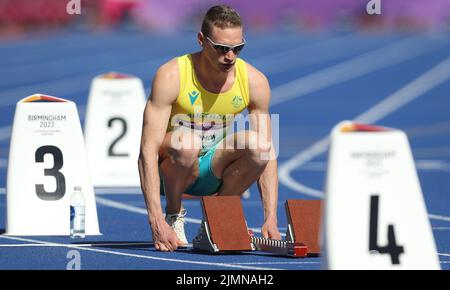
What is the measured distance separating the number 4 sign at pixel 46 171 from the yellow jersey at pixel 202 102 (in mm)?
841

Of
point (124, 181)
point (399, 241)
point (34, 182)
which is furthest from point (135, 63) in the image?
point (399, 241)

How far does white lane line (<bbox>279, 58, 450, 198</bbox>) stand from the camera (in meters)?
14.6

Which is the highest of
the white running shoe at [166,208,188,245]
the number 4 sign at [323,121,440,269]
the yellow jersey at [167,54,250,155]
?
the yellow jersey at [167,54,250,155]

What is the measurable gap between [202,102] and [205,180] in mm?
563

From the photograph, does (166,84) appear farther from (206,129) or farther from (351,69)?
(351,69)

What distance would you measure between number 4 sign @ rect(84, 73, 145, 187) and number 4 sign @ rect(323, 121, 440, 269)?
6.65 m

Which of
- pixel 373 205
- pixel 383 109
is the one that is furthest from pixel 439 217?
pixel 383 109

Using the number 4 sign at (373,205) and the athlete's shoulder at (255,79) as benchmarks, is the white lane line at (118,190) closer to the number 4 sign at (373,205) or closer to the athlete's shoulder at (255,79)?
the athlete's shoulder at (255,79)

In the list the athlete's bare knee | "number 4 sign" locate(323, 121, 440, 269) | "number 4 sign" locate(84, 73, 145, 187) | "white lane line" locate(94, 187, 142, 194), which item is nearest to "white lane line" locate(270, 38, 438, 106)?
"number 4 sign" locate(84, 73, 145, 187)

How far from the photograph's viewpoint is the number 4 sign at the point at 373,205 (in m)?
7.13

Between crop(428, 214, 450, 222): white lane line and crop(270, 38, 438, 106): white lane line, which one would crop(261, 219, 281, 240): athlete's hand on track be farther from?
crop(270, 38, 438, 106): white lane line

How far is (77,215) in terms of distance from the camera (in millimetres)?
9852

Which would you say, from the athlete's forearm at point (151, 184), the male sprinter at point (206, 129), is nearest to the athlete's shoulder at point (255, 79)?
the male sprinter at point (206, 129)
